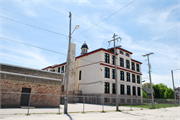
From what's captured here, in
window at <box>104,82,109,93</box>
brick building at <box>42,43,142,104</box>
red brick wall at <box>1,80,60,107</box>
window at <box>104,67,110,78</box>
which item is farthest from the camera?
window at <box>104,67,110,78</box>

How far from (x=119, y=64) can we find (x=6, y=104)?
30.6m

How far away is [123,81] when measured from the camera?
40250 mm

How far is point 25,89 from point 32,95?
115cm

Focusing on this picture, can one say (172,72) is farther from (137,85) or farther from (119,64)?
(119,64)

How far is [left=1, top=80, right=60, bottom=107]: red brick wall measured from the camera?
1551 cm

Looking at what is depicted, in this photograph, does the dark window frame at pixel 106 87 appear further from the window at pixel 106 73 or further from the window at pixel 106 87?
the window at pixel 106 73

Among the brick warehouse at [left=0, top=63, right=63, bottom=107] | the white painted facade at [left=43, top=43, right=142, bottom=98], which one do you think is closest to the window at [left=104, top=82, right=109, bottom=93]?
the white painted facade at [left=43, top=43, right=142, bottom=98]

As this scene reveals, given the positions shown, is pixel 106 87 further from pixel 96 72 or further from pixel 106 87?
pixel 96 72

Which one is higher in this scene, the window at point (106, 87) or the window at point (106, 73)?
the window at point (106, 73)

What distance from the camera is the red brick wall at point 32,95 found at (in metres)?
15.5

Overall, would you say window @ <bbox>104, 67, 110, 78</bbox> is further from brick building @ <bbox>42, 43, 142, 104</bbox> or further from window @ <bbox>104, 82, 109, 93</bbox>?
window @ <bbox>104, 82, 109, 93</bbox>

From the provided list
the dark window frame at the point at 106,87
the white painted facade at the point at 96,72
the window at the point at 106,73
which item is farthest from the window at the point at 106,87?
the window at the point at 106,73

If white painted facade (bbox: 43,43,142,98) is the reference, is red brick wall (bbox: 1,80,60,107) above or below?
below

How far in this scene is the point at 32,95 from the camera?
1731cm
